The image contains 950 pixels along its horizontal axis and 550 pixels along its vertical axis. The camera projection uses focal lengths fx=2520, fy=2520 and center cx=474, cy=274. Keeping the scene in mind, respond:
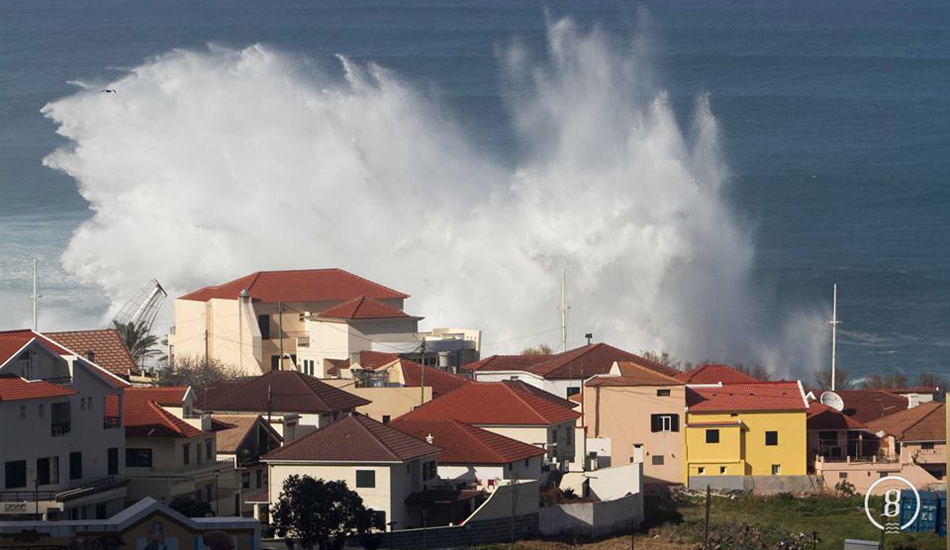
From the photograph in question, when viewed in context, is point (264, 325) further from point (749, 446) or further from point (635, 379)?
point (749, 446)

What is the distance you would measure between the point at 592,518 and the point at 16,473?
1143 centimetres

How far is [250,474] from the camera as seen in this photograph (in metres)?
48.6

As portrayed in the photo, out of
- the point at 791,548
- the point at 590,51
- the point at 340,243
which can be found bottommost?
the point at 791,548

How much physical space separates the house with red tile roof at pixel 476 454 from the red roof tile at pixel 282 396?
2306mm

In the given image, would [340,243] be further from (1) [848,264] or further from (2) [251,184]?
(1) [848,264]

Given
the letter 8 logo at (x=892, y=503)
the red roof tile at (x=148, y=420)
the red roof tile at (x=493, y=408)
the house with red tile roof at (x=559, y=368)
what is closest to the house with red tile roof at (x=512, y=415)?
the red roof tile at (x=493, y=408)

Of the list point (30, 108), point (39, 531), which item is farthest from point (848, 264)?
point (39, 531)

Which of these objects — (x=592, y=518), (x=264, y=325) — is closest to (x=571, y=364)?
(x=264, y=325)

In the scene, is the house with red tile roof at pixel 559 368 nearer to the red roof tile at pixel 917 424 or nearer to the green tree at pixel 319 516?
the red roof tile at pixel 917 424

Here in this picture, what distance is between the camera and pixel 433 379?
2355 inches

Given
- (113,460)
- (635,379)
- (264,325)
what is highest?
(264,325)

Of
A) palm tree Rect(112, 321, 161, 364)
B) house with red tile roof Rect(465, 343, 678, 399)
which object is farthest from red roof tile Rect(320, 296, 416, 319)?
palm tree Rect(112, 321, 161, 364)

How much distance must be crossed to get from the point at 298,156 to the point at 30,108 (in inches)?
1695

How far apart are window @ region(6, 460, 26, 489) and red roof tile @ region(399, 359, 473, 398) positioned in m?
17.1
